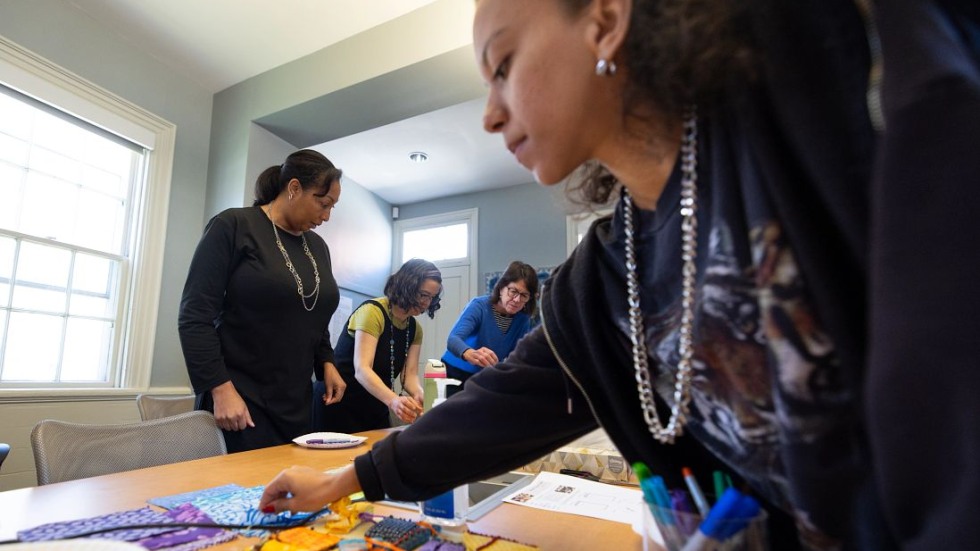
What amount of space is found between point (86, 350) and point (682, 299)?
10.6ft

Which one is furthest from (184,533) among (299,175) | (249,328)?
(299,175)

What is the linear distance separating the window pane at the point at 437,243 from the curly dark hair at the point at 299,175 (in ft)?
11.5

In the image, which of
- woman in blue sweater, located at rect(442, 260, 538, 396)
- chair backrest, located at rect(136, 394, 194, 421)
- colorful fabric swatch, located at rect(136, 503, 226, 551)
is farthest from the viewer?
woman in blue sweater, located at rect(442, 260, 538, 396)

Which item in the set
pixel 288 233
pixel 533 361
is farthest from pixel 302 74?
pixel 533 361

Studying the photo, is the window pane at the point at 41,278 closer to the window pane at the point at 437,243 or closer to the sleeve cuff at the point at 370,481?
the sleeve cuff at the point at 370,481

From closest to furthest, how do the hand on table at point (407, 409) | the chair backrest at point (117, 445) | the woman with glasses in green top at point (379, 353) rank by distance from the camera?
the chair backrest at point (117, 445)
the hand on table at point (407, 409)
the woman with glasses in green top at point (379, 353)

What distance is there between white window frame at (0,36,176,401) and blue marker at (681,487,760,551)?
2986 mm

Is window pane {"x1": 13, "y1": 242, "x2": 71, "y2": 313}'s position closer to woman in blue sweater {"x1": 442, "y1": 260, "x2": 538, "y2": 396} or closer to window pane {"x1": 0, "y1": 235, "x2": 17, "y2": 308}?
window pane {"x1": 0, "y1": 235, "x2": 17, "y2": 308}

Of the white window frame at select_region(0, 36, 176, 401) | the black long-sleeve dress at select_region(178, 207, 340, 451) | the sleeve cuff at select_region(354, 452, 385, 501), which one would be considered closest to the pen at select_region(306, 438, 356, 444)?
the black long-sleeve dress at select_region(178, 207, 340, 451)

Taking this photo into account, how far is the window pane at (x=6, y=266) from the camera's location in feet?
7.52

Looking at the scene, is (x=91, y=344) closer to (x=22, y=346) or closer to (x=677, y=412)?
(x=22, y=346)

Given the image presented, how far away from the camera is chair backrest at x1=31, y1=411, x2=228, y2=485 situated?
1.02m

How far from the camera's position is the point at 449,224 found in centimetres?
534

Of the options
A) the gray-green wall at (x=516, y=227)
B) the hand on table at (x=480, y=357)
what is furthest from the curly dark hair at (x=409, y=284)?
the gray-green wall at (x=516, y=227)
